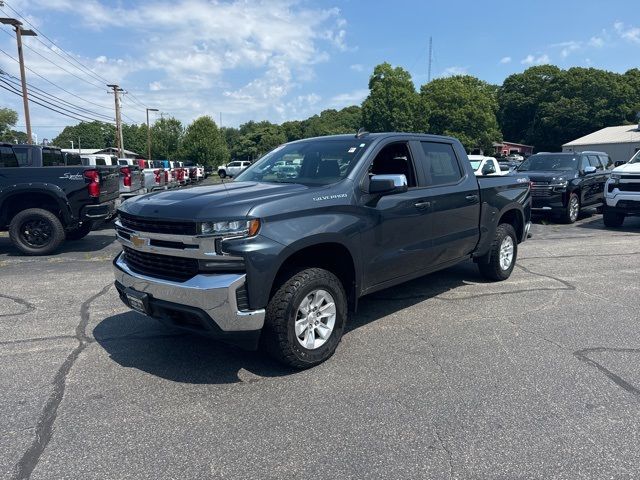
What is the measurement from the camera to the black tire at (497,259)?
6.43m

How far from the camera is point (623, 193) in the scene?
11.3 metres

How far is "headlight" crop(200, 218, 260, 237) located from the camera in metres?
3.48

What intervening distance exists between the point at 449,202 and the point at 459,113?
180 ft

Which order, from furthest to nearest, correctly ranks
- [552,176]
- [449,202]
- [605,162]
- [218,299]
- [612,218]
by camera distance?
[605,162], [552,176], [612,218], [449,202], [218,299]

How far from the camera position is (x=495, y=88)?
92125 millimetres

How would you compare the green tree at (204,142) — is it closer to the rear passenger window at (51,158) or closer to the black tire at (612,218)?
the rear passenger window at (51,158)

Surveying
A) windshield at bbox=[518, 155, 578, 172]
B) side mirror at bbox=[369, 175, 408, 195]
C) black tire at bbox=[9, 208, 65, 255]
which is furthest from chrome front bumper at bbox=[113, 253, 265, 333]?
windshield at bbox=[518, 155, 578, 172]

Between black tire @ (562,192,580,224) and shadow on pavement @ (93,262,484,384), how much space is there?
889 cm

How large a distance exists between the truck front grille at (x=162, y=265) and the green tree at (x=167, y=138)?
76620 mm

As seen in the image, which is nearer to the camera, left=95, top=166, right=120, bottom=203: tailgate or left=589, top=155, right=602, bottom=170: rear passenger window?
left=95, top=166, right=120, bottom=203: tailgate

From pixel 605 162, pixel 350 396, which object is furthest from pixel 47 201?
pixel 605 162

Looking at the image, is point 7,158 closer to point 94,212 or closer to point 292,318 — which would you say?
point 94,212

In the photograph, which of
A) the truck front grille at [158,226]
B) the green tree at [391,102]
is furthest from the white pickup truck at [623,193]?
the green tree at [391,102]

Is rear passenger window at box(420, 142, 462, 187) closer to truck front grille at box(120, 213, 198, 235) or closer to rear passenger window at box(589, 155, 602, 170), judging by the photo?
truck front grille at box(120, 213, 198, 235)
